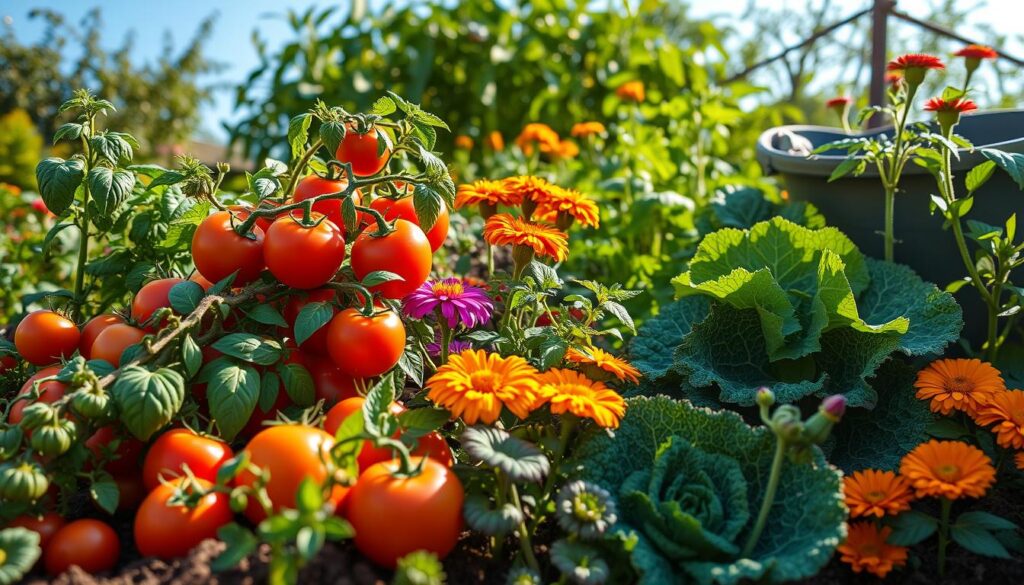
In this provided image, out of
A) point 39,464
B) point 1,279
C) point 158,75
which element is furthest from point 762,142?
point 158,75

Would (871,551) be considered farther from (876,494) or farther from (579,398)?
(579,398)

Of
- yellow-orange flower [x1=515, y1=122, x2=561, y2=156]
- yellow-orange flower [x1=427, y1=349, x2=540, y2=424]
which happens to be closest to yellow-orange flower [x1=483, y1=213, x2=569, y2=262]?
yellow-orange flower [x1=427, y1=349, x2=540, y2=424]

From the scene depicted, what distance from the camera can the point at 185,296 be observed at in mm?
1379

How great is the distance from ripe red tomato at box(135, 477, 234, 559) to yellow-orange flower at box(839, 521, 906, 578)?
101 centimetres

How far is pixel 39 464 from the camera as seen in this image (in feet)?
3.77

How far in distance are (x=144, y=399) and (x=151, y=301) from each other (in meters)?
0.32

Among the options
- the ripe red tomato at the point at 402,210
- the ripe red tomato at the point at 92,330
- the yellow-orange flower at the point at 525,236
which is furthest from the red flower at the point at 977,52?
the ripe red tomato at the point at 92,330

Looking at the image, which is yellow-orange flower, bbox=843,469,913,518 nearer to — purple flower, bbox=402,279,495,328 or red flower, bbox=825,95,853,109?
purple flower, bbox=402,279,495,328

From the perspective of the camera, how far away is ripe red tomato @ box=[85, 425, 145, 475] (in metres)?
1.28

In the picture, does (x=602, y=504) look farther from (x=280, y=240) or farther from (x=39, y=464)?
(x=39, y=464)

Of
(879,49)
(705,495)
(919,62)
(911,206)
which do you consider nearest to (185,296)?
(705,495)

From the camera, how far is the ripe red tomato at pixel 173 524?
113 cm

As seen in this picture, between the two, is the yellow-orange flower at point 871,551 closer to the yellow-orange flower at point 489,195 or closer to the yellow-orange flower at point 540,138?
the yellow-orange flower at point 489,195

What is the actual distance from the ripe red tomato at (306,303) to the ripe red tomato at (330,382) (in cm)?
3
